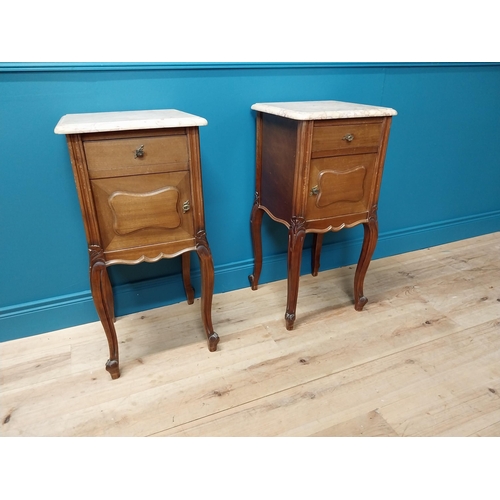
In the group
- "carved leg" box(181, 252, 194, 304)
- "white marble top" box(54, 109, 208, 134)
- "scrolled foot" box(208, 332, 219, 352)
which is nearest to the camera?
"white marble top" box(54, 109, 208, 134)

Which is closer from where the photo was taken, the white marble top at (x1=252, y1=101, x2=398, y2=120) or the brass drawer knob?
the brass drawer knob

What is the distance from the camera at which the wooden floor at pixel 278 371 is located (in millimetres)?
1229

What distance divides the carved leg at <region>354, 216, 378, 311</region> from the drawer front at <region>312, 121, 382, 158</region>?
314 millimetres

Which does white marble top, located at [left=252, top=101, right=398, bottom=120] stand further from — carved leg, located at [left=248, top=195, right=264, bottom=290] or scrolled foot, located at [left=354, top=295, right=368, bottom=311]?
scrolled foot, located at [left=354, top=295, right=368, bottom=311]

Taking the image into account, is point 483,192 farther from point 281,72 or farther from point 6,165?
point 6,165

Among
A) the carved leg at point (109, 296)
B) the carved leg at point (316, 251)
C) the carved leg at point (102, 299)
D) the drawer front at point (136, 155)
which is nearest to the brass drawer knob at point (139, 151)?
the drawer front at point (136, 155)

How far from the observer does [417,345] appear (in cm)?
157

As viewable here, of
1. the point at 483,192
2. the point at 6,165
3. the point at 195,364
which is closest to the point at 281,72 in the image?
the point at 6,165

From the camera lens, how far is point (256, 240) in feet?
6.01

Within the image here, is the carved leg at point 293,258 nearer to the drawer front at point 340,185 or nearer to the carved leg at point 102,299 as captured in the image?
the drawer front at point 340,185

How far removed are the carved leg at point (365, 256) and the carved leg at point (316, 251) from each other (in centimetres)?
29

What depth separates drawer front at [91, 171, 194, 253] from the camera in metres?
1.16

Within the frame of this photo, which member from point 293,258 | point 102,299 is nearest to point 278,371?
point 293,258

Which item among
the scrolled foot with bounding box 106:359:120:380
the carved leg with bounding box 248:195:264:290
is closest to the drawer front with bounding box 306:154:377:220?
the carved leg with bounding box 248:195:264:290
